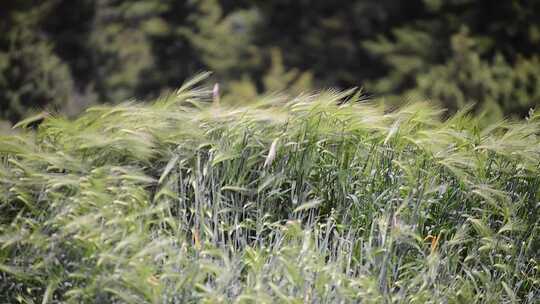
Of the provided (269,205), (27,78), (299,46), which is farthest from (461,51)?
(269,205)

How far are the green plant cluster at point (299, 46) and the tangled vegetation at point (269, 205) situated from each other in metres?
8.09

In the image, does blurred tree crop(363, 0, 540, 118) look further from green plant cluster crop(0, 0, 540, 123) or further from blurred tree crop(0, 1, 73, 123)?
blurred tree crop(0, 1, 73, 123)

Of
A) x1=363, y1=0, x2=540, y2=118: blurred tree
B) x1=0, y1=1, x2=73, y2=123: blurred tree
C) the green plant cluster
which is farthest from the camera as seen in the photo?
the green plant cluster

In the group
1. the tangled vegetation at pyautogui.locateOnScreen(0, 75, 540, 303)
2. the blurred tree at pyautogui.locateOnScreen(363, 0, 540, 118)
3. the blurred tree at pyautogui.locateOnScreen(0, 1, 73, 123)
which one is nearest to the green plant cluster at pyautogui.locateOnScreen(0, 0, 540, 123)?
the blurred tree at pyautogui.locateOnScreen(363, 0, 540, 118)

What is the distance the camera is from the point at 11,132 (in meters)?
3.75

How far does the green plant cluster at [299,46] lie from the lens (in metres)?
12.8

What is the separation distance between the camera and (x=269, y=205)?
144 inches

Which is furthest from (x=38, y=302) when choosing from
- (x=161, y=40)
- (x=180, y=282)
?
(x=161, y=40)

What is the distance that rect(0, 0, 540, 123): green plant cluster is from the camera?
12812 millimetres

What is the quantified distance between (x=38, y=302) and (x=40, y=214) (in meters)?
0.40

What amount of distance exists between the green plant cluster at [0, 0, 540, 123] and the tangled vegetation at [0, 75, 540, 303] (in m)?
8.09

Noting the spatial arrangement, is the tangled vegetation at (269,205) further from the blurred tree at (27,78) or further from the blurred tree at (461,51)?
the blurred tree at (461,51)

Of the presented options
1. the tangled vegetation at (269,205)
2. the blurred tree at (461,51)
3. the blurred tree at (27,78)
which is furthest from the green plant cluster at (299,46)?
the tangled vegetation at (269,205)

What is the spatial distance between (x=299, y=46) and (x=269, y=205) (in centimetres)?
1277
